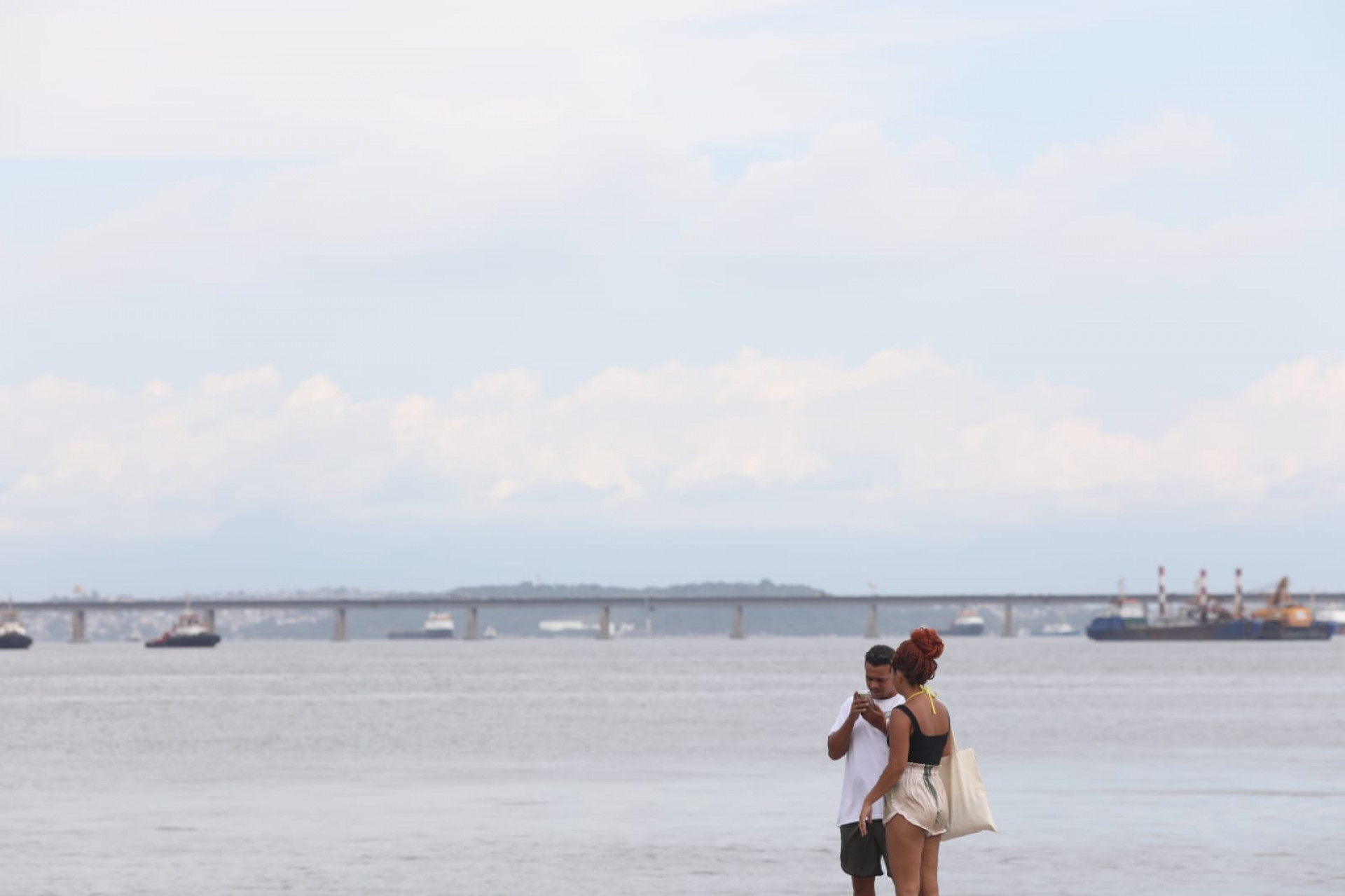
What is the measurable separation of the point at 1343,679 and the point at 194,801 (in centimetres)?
13311

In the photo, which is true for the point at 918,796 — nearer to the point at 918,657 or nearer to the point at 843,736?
the point at 843,736

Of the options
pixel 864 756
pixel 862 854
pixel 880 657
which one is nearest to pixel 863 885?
pixel 862 854

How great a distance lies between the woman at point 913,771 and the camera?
55.3ft

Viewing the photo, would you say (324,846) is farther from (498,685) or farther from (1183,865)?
(498,685)

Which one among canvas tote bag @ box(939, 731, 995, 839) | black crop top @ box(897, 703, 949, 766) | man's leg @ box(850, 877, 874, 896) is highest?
black crop top @ box(897, 703, 949, 766)

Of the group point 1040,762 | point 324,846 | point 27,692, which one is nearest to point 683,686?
point 27,692

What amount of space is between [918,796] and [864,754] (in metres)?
0.58

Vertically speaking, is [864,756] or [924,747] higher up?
[924,747]

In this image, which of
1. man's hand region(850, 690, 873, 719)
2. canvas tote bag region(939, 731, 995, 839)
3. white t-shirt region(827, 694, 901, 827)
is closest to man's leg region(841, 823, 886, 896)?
white t-shirt region(827, 694, 901, 827)

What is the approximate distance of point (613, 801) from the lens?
44.3 meters

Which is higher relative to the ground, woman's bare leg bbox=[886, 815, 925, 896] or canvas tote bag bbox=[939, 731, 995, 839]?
canvas tote bag bbox=[939, 731, 995, 839]

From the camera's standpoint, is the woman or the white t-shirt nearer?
the woman

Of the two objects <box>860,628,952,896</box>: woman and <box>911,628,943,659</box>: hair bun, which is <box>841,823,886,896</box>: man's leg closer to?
<box>860,628,952,896</box>: woman

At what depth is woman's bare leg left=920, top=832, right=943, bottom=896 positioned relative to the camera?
17.4 m
